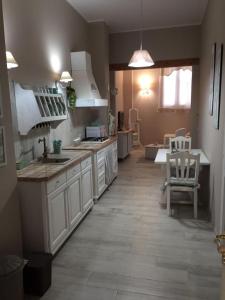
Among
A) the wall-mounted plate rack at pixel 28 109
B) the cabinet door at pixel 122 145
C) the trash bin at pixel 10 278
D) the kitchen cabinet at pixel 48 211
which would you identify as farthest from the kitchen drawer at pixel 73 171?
the cabinet door at pixel 122 145

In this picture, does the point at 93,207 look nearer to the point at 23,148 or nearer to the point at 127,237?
the point at 127,237

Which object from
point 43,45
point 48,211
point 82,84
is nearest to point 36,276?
point 48,211

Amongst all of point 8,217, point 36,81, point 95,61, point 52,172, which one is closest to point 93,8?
point 95,61

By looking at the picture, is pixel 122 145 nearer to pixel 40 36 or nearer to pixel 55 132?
pixel 55 132

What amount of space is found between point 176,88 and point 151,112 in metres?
1.12

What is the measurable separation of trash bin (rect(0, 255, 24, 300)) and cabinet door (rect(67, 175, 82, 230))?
3.41ft

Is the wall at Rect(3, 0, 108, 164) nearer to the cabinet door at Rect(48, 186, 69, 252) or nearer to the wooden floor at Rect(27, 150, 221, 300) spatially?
the cabinet door at Rect(48, 186, 69, 252)

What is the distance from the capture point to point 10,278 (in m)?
1.78

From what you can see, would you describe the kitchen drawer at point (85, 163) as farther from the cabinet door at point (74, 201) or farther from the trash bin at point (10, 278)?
the trash bin at point (10, 278)

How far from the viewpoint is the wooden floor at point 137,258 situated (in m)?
2.12

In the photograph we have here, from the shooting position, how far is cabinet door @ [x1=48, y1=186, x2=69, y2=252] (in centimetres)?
248

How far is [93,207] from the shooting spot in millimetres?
3859

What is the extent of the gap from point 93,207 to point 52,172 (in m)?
1.54

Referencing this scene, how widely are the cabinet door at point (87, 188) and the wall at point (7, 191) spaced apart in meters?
1.11
